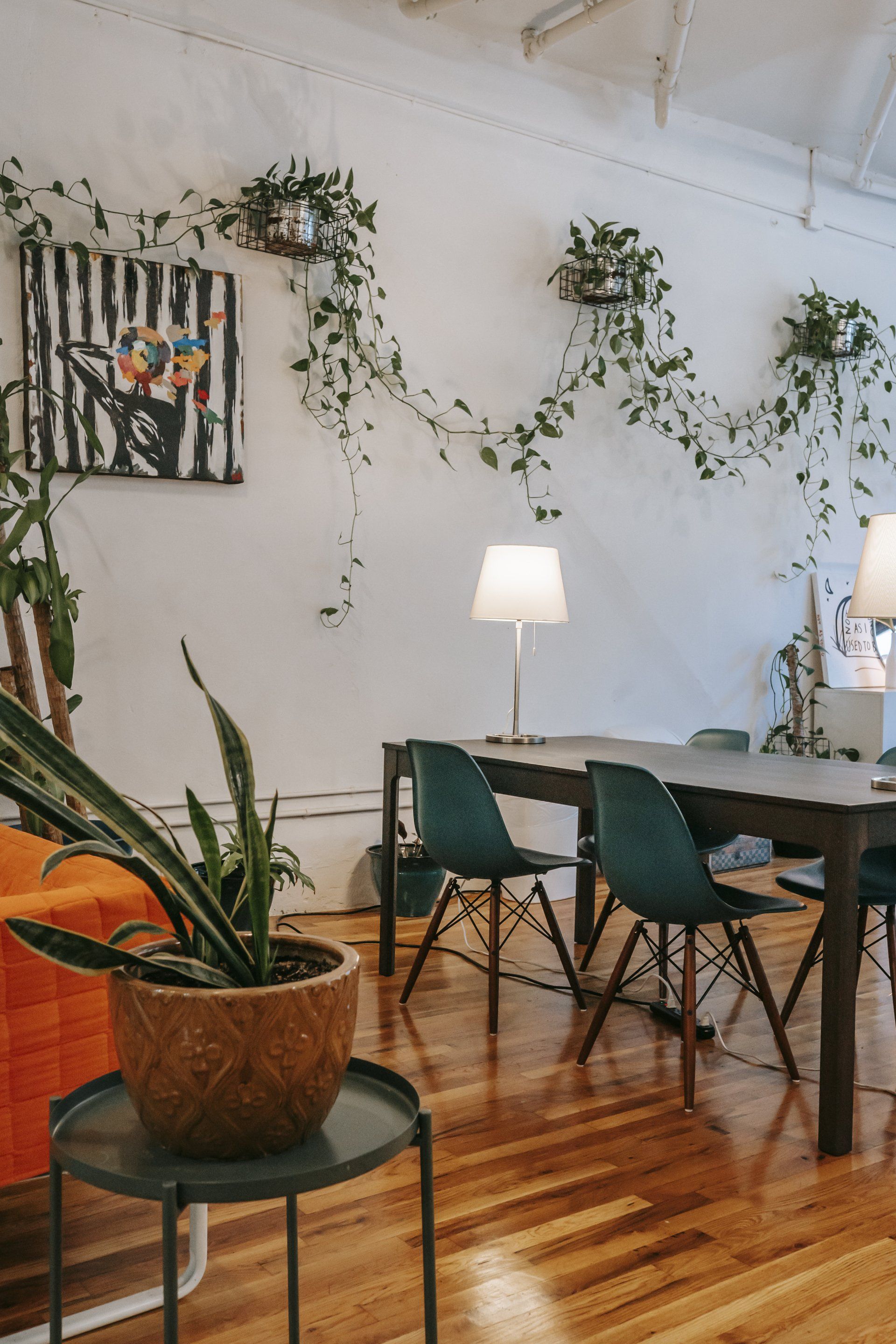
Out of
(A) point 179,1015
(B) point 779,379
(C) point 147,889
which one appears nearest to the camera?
(A) point 179,1015

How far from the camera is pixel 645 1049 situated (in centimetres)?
313

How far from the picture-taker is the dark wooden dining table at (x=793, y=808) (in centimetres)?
246

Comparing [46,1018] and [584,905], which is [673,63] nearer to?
[584,905]

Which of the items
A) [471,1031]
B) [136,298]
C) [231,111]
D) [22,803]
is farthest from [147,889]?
[231,111]

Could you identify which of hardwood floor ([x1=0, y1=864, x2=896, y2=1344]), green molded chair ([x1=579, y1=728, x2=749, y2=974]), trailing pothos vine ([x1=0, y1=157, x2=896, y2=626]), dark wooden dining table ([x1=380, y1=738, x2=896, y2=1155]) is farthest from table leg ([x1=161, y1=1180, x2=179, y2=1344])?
trailing pothos vine ([x1=0, y1=157, x2=896, y2=626])

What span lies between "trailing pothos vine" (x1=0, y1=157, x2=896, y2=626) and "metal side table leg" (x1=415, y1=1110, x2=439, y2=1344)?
3.57m

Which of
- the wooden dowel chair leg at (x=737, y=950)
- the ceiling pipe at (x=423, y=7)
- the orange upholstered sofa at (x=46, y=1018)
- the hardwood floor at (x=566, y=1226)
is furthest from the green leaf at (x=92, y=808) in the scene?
the ceiling pipe at (x=423, y=7)

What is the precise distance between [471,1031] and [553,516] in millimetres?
2717

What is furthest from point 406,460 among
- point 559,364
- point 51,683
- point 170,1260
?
point 170,1260

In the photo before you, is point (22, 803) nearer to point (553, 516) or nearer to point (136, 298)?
point (136, 298)

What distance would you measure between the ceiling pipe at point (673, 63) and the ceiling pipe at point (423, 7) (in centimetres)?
91

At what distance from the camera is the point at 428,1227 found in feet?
3.96

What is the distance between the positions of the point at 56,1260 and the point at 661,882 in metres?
1.84

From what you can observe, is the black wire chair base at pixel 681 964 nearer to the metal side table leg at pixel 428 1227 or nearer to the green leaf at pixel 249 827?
the metal side table leg at pixel 428 1227
